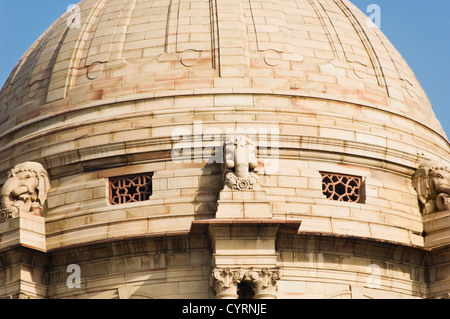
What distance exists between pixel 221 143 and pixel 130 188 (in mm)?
3178

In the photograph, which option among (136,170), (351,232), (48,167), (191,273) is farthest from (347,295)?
(48,167)

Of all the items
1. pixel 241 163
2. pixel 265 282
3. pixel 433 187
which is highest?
pixel 433 187

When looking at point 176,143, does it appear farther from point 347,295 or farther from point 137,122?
point 347,295

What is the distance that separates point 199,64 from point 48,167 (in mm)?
5925

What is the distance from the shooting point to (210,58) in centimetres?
4538

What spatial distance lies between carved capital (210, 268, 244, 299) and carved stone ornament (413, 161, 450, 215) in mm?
8012

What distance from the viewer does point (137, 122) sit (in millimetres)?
43969

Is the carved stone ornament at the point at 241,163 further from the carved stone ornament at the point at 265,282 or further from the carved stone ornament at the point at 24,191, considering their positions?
the carved stone ornament at the point at 24,191

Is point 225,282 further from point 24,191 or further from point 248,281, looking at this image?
point 24,191

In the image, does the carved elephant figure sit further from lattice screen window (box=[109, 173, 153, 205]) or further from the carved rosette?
lattice screen window (box=[109, 173, 153, 205])

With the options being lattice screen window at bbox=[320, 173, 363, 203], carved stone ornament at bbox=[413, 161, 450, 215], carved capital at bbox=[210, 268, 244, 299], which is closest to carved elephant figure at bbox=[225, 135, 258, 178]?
lattice screen window at bbox=[320, 173, 363, 203]

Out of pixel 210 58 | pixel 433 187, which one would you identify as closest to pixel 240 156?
pixel 210 58

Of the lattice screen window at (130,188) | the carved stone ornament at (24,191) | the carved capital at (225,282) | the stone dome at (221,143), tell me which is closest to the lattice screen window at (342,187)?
the stone dome at (221,143)
